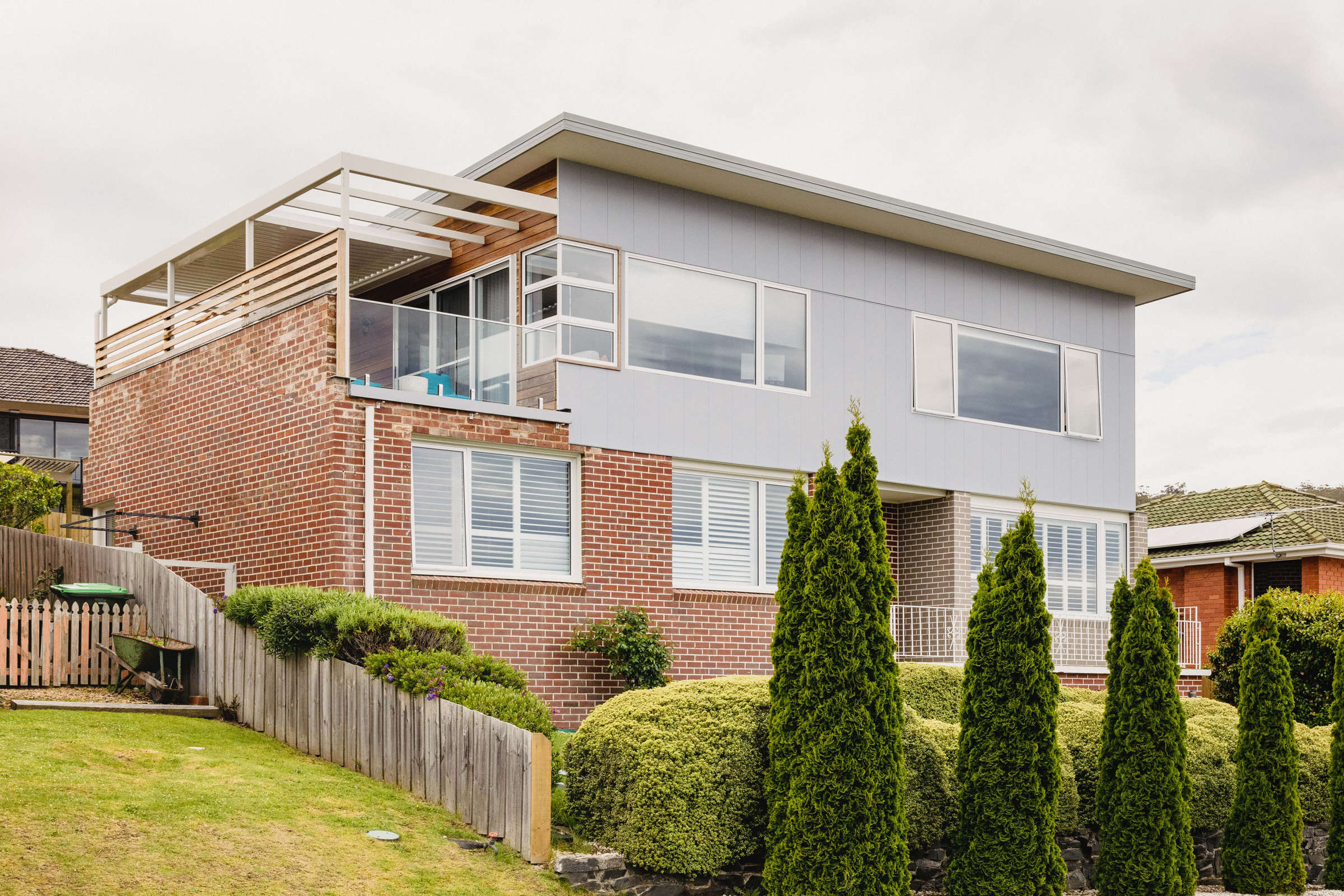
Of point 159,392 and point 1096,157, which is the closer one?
point 159,392

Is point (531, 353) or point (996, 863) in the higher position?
point (531, 353)

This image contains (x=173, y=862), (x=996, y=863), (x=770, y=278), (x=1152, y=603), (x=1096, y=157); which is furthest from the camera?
(x=1096, y=157)

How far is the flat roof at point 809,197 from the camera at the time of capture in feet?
52.5

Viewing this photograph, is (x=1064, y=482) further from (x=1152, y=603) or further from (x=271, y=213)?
(x=271, y=213)

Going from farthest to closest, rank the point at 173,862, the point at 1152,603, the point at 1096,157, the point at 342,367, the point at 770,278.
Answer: the point at 1096,157, the point at 770,278, the point at 342,367, the point at 1152,603, the point at 173,862

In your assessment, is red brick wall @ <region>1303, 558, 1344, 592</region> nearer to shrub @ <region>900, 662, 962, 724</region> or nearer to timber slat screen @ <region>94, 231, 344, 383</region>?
shrub @ <region>900, 662, 962, 724</region>

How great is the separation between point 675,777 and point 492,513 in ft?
20.1

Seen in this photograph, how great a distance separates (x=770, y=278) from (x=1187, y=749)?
8170 millimetres

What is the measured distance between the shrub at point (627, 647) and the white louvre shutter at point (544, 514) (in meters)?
0.83

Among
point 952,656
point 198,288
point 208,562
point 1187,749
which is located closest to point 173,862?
point 208,562

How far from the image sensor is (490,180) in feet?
56.4

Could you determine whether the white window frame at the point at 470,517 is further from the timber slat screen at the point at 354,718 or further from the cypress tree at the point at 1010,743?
the cypress tree at the point at 1010,743

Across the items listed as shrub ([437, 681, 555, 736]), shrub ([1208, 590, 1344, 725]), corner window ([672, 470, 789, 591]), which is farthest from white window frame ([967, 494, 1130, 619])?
shrub ([437, 681, 555, 736])

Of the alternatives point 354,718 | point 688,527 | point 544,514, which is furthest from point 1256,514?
A: point 354,718
